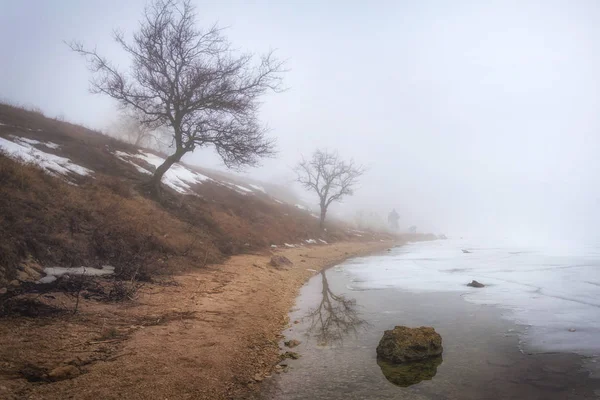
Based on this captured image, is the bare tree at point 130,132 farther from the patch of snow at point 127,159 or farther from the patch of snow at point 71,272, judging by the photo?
the patch of snow at point 71,272

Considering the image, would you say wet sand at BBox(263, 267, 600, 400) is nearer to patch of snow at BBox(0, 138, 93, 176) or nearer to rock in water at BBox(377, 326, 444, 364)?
rock in water at BBox(377, 326, 444, 364)

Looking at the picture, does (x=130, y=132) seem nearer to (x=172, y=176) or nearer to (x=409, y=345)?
(x=172, y=176)

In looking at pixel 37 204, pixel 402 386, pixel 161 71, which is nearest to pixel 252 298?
pixel 402 386

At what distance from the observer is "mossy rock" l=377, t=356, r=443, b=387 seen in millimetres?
4844

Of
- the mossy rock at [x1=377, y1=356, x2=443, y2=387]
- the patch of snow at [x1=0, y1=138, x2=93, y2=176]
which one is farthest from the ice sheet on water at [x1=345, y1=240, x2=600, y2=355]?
the patch of snow at [x1=0, y1=138, x2=93, y2=176]

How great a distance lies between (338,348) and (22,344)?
5014mm

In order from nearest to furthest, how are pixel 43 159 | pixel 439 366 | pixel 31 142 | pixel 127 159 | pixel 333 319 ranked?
pixel 439 366, pixel 333 319, pixel 43 159, pixel 31 142, pixel 127 159

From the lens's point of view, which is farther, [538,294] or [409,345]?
[538,294]

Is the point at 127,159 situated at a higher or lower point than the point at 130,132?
lower

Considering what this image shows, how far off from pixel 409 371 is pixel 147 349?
4.24 m

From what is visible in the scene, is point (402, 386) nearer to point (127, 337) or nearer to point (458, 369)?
point (458, 369)

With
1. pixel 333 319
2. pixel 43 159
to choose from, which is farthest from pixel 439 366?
pixel 43 159

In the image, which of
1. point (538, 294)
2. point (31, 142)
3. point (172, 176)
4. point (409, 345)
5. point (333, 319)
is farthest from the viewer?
point (172, 176)

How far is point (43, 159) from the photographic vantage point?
590 inches
